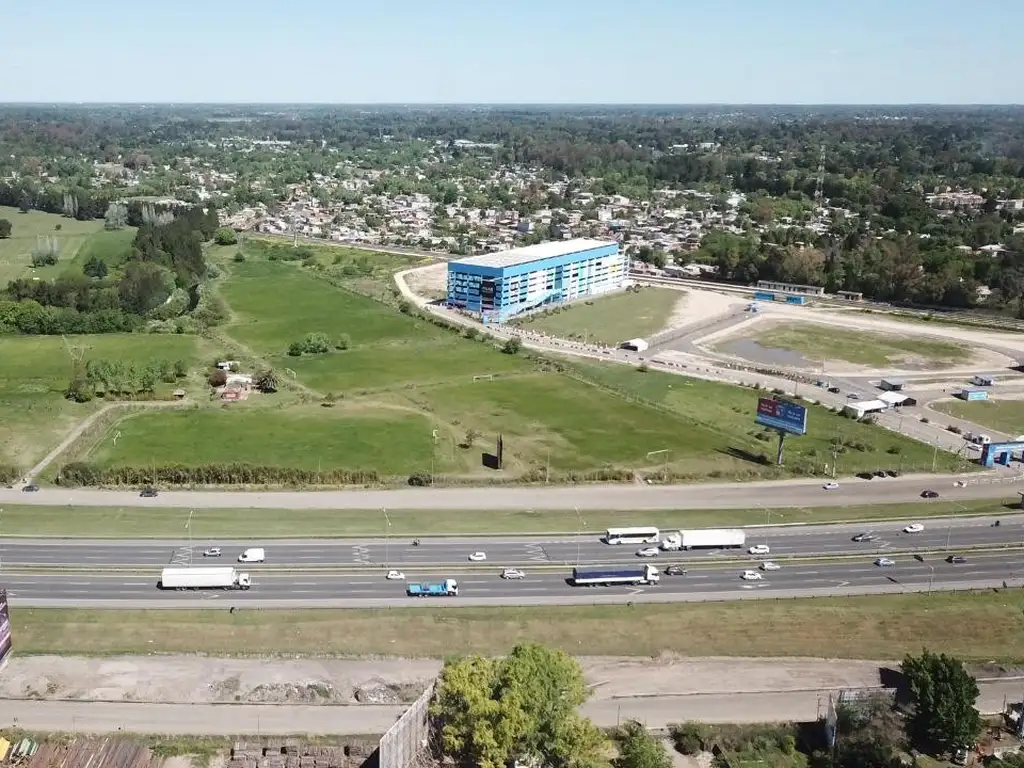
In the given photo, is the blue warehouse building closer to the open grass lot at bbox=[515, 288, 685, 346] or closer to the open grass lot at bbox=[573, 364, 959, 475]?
the open grass lot at bbox=[515, 288, 685, 346]

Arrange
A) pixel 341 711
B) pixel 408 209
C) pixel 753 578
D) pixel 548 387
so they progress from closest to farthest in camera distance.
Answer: pixel 341 711
pixel 753 578
pixel 548 387
pixel 408 209

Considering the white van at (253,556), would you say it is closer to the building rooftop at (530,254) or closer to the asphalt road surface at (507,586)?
the asphalt road surface at (507,586)

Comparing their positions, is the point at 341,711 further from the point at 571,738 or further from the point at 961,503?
the point at 961,503

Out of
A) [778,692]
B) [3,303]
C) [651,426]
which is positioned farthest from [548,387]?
[3,303]

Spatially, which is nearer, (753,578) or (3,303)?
(753,578)

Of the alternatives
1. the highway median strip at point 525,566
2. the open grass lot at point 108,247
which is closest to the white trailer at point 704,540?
the highway median strip at point 525,566
